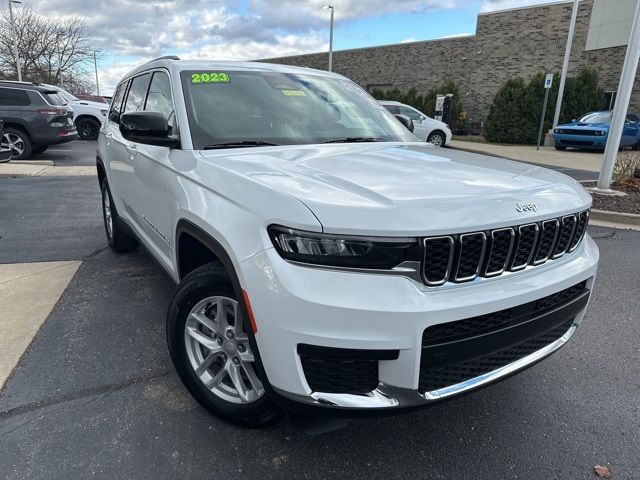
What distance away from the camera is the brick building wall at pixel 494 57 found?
73.4ft

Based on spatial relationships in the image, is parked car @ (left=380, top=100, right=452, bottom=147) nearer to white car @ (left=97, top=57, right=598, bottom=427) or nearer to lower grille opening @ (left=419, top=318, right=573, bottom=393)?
white car @ (left=97, top=57, right=598, bottom=427)

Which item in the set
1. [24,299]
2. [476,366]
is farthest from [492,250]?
[24,299]

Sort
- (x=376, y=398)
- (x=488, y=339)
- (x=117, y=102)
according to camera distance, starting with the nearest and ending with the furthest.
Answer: (x=376, y=398) → (x=488, y=339) → (x=117, y=102)

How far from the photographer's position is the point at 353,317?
169 cm

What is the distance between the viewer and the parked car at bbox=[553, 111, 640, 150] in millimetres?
16578

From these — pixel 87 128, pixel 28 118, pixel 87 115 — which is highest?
pixel 28 118

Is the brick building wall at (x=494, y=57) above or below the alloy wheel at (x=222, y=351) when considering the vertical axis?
above

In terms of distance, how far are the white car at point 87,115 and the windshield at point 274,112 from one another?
51.5 ft

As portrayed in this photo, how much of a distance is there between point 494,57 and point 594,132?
11.1 metres

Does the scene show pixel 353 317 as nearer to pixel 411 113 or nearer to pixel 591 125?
pixel 411 113

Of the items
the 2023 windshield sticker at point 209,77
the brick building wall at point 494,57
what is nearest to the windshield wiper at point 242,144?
the 2023 windshield sticker at point 209,77

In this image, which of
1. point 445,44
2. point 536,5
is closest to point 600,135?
point 536,5

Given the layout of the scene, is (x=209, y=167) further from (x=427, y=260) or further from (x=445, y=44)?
(x=445, y=44)

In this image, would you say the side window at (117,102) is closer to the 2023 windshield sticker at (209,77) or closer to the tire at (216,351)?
the 2023 windshield sticker at (209,77)
